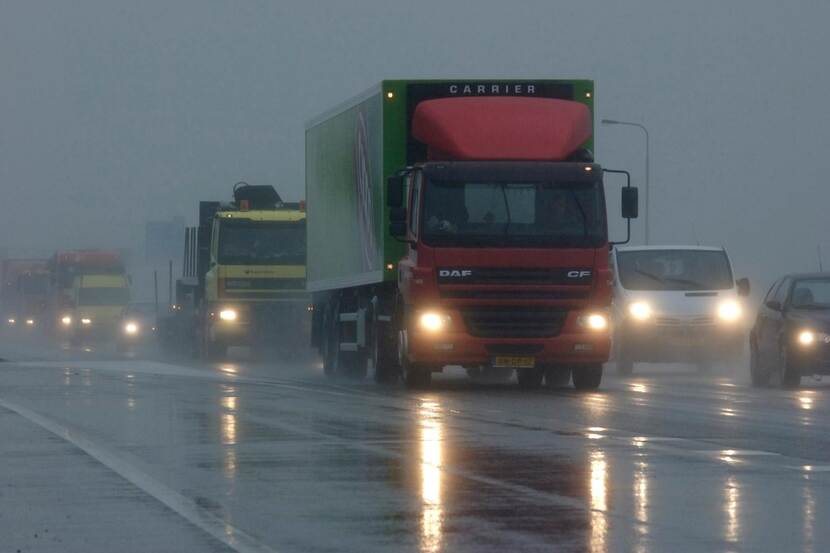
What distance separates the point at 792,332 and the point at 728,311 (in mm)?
5862

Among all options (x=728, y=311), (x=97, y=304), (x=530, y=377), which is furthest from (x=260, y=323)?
(x=97, y=304)

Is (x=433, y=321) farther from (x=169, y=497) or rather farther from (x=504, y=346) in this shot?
(x=169, y=497)

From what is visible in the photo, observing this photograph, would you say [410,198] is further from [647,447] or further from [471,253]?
[647,447]

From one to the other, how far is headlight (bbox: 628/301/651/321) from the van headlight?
37.6 feet

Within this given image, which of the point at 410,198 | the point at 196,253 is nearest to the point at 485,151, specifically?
the point at 410,198

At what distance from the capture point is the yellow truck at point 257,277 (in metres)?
41.0

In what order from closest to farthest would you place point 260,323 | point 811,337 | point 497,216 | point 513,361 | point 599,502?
point 599,502, point 497,216, point 513,361, point 811,337, point 260,323

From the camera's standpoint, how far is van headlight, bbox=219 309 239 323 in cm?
4141

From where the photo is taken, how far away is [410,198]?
989 inches

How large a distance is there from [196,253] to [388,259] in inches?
752

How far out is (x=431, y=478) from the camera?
12.9 metres

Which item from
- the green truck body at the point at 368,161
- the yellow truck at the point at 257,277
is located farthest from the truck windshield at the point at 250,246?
the green truck body at the point at 368,161

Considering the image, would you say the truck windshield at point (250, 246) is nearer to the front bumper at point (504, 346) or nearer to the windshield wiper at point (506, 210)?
the front bumper at point (504, 346)

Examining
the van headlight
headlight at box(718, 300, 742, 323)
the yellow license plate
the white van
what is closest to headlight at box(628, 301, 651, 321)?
the white van
